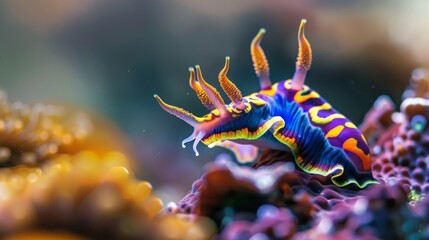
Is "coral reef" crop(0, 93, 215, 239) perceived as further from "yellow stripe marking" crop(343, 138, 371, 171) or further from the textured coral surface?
"yellow stripe marking" crop(343, 138, 371, 171)

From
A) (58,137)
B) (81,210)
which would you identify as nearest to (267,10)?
(58,137)

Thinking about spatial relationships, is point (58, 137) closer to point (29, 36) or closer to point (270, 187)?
point (270, 187)

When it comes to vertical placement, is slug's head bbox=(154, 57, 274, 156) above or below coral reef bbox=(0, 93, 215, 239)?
above

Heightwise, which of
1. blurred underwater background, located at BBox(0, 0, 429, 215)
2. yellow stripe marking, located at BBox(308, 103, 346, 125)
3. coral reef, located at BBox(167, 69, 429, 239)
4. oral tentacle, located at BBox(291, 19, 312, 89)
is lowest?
coral reef, located at BBox(167, 69, 429, 239)

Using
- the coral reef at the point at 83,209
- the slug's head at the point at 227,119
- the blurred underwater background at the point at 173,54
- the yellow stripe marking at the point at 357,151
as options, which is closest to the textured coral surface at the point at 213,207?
the coral reef at the point at 83,209

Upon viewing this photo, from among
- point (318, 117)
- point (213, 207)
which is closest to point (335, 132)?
point (318, 117)

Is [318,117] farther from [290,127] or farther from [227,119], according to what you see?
[227,119]

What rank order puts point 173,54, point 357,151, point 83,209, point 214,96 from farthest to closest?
point 173,54, point 357,151, point 214,96, point 83,209

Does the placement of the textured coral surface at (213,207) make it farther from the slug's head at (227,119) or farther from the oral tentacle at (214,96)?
the oral tentacle at (214,96)

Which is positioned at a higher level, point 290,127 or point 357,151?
point 290,127

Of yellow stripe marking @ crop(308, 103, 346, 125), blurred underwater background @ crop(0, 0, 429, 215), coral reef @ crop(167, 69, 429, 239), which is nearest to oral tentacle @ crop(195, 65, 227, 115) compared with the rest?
coral reef @ crop(167, 69, 429, 239)
